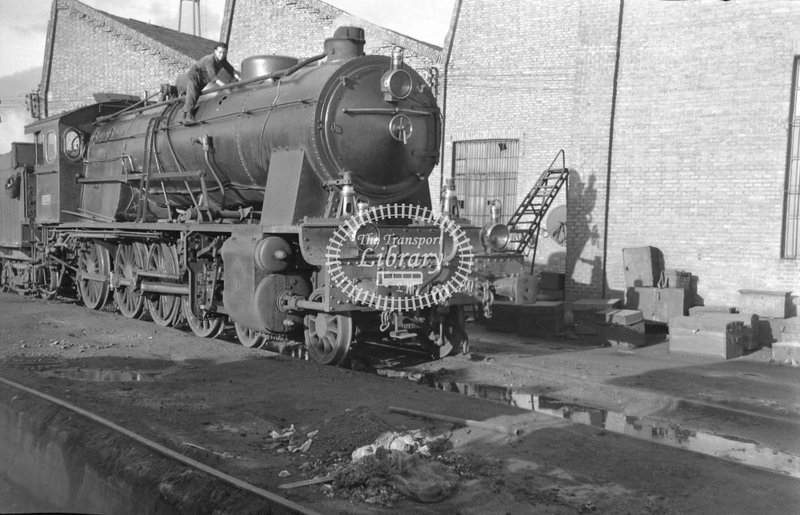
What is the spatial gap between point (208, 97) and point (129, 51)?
53.1ft

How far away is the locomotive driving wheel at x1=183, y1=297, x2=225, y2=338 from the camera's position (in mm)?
9383

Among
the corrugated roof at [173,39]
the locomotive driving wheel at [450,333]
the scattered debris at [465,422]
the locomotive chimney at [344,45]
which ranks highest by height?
the corrugated roof at [173,39]

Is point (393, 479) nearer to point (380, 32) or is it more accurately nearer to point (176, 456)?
point (176, 456)

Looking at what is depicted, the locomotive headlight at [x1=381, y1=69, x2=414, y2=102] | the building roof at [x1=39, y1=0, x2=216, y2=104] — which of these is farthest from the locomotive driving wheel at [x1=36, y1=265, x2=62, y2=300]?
the building roof at [x1=39, y1=0, x2=216, y2=104]

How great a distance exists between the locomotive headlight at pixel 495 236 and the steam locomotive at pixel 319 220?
0.05ft

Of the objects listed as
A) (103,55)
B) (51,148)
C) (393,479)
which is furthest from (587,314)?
(103,55)

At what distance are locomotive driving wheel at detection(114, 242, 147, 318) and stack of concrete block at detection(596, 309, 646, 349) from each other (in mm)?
6810

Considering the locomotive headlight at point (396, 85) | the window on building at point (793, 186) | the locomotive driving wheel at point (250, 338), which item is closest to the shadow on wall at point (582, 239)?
the window on building at point (793, 186)

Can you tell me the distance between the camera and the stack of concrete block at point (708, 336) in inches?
366

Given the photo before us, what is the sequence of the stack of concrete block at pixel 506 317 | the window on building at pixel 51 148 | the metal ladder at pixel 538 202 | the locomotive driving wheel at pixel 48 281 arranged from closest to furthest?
the stack of concrete block at pixel 506 317 < the metal ladder at pixel 538 202 < the window on building at pixel 51 148 < the locomotive driving wheel at pixel 48 281

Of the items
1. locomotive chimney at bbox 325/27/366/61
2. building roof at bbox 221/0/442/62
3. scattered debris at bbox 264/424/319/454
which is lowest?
scattered debris at bbox 264/424/319/454

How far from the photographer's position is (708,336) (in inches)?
371

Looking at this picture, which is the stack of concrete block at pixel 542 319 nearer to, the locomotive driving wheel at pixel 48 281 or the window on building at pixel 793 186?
the window on building at pixel 793 186

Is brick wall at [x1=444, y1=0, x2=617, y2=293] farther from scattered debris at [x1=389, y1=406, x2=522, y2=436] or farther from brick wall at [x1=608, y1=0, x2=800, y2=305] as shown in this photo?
scattered debris at [x1=389, y1=406, x2=522, y2=436]
